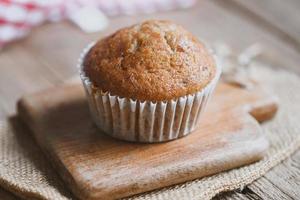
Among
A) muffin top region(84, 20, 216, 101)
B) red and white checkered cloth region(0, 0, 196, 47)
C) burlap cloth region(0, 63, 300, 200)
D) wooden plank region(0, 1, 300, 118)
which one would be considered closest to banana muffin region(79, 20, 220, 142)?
muffin top region(84, 20, 216, 101)

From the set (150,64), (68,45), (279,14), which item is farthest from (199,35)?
(150,64)

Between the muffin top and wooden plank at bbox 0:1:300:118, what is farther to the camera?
wooden plank at bbox 0:1:300:118

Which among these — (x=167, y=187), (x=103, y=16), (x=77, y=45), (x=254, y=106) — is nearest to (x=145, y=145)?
(x=167, y=187)

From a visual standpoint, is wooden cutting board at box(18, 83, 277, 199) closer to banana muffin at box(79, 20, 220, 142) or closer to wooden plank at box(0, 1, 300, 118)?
banana muffin at box(79, 20, 220, 142)

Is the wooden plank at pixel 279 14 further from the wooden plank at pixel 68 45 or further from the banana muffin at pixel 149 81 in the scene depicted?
the banana muffin at pixel 149 81

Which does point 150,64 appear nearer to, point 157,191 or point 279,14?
point 157,191

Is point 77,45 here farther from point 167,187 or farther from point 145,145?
point 167,187

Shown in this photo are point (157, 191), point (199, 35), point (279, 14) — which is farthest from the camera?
point (279, 14)
